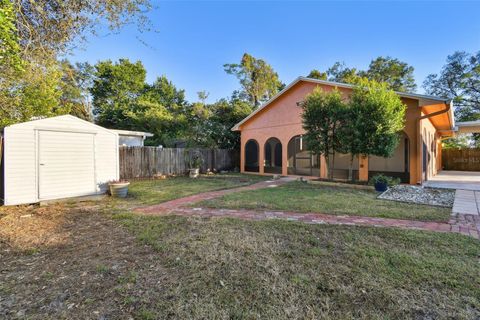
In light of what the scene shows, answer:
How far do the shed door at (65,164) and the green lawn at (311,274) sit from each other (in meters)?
4.16

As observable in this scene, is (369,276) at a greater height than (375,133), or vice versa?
(375,133)

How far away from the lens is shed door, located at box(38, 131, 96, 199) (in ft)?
20.9

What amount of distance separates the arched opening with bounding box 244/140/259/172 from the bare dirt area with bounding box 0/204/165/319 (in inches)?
436

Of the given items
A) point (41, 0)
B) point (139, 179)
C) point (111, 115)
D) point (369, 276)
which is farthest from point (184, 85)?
point (369, 276)

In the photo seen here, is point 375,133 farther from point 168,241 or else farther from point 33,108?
point 33,108

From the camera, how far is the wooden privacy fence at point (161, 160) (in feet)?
Result: 37.6

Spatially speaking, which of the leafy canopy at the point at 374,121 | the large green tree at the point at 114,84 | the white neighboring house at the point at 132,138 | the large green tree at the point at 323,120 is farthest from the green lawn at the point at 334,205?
the large green tree at the point at 114,84

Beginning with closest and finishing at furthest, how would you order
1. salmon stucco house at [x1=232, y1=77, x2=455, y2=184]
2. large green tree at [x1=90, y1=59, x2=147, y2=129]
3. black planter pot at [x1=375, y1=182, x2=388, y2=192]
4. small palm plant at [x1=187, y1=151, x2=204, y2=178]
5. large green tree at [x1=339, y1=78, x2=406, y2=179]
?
black planter pot at [x1=375, y1=182, x2=388, y2=192] → large green tree at [x1=339, y1=78, x2=406, y2=179] → salmon stucco house at [x1=232, y1=77, x2=455, y2=184] → small palm plant at [x1=187, y1=151, x2=204, y2=178] → large green tree at [x1=90, y1=59, x2=147, y2=129]

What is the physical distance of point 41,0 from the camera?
16.9ft

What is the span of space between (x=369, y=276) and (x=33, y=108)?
506 inches

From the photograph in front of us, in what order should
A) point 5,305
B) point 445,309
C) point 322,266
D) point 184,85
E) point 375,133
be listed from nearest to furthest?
point 445,309 → point 5,305 → point 322,266 → point 375,133 → point 184,85

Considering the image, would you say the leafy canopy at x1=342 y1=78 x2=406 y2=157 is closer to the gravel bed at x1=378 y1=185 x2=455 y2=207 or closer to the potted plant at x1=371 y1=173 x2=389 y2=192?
the potted plant at x1=371 y1=173 x2=389 y2=192

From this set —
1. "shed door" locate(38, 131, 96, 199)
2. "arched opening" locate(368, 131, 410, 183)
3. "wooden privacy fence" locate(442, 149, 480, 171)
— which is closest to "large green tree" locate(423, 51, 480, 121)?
"wooden privacy fence" locate(442, 149, 480, 171)

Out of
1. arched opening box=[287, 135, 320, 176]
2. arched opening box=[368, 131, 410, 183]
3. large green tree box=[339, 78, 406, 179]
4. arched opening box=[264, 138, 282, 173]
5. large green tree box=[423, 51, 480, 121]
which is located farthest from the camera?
large green tree box=[423, 51, 480, 121]
